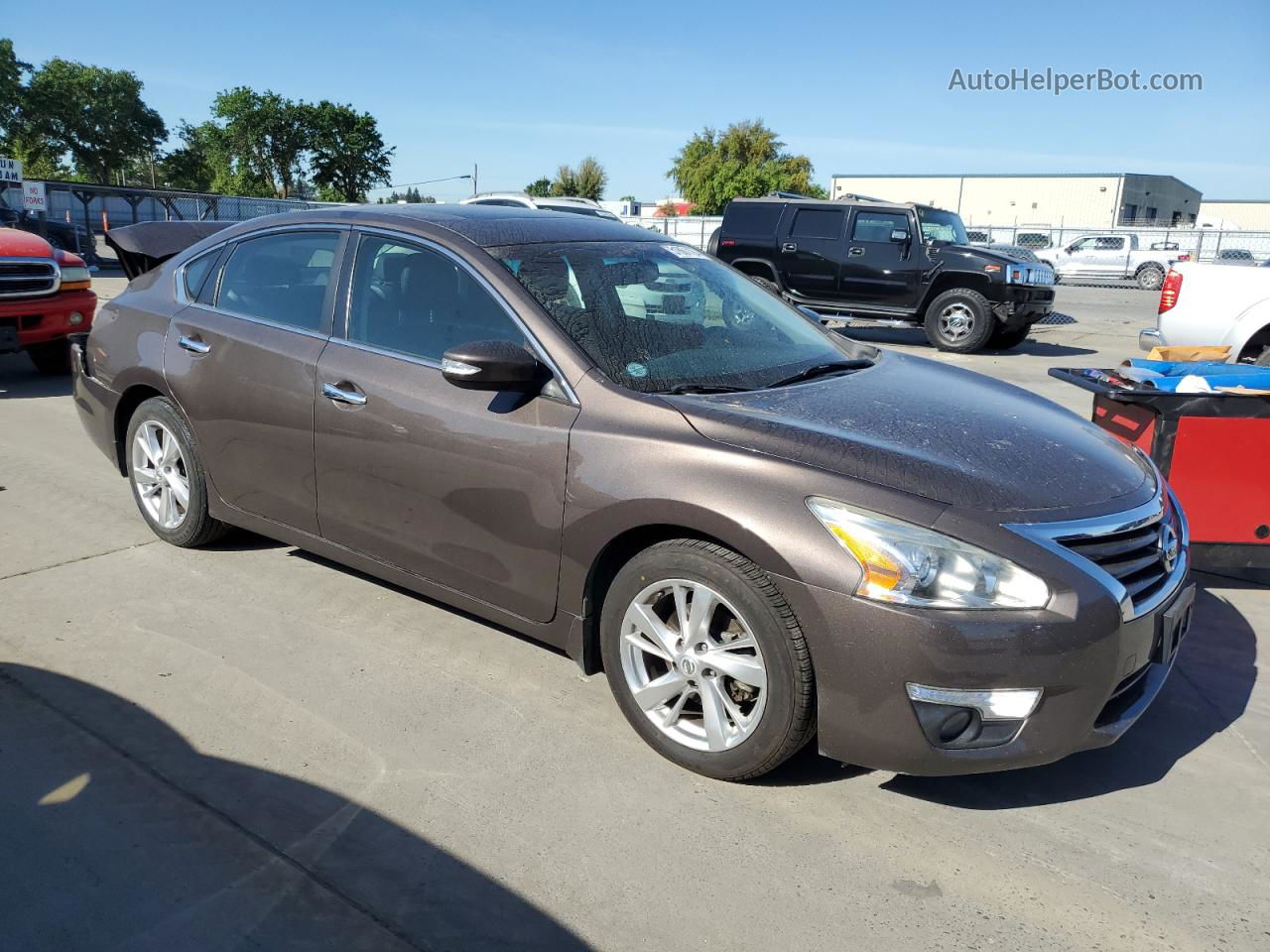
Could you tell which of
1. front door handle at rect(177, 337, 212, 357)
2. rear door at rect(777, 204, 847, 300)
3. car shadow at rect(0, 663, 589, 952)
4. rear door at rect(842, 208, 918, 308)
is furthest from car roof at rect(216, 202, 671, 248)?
rear door at rect(777, 204, 847, 300)

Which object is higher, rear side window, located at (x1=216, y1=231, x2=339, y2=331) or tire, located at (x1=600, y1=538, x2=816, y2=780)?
rear side window, located at (x1=216, y1=231, x2=339, y2=331)

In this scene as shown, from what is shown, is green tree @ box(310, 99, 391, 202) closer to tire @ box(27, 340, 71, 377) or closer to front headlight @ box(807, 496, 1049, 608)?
tire @ box(27, 340, 71, 377)

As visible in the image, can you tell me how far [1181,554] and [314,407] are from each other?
3.13m

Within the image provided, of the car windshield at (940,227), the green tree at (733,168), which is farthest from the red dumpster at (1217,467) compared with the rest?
the green tree at (733,168)

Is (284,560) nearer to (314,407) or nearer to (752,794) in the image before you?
(314,407)

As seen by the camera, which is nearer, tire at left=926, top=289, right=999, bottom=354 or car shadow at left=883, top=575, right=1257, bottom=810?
car shadow at left=883, top=575, right=1257, bottom=810

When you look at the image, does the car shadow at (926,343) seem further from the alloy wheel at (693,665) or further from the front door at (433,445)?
the alloy wheel at (693,665)

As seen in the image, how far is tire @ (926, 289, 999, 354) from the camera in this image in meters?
13.2

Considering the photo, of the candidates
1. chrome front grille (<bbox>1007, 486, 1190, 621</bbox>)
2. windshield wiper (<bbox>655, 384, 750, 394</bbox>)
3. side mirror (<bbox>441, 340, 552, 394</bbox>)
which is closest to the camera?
chrome front grille (<bbox>1007, 486, 1190, 621</bbox>)

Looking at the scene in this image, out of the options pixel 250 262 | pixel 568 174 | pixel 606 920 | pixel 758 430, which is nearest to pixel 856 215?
pixel 250 262

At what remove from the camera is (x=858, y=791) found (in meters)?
2.99

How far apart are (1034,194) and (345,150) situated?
46.1 m

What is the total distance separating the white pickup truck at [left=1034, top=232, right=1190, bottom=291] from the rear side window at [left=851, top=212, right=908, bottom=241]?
19081mm

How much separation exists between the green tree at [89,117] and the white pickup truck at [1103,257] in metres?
63.6
